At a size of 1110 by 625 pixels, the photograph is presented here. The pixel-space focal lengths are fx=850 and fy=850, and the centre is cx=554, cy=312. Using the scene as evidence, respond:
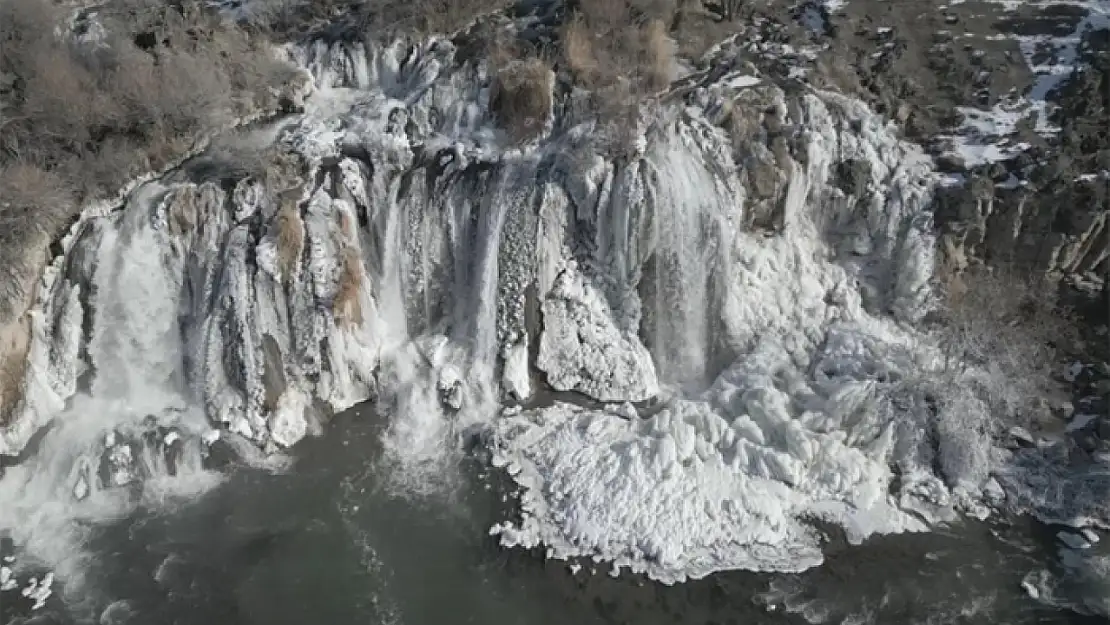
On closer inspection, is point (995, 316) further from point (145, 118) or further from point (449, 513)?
point (145, 118)

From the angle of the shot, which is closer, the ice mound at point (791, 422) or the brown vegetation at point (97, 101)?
the ice mound at point (791, 422)

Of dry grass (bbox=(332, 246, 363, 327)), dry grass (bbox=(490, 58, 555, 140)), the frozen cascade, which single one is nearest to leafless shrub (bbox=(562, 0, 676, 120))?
dry grass (bbox=(490, 58, 555, 140))

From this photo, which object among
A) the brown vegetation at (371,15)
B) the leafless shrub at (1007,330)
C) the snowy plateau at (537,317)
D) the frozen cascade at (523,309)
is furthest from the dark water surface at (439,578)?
the brown vegetation at (371,15)

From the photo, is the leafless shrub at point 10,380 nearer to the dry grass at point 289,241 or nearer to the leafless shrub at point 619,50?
the dry grass at point 289,241

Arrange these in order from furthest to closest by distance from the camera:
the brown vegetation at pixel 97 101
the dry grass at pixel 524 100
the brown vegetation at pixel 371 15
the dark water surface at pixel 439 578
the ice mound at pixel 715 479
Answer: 1. the brown vegetation at pixel 371 15
2. the dry grass at pixel 524 100
3. the brown vegetation at pixel 97 101
4. the ice mound at pixel 715 479
5. the dark water surface at pixel 439 578

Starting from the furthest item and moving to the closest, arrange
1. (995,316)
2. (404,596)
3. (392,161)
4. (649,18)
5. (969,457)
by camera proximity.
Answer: (649,18) → (392,161) → (995,316) → (969,457) → (404,596)

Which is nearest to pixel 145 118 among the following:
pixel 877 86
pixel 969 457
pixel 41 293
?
pixel 41 293
